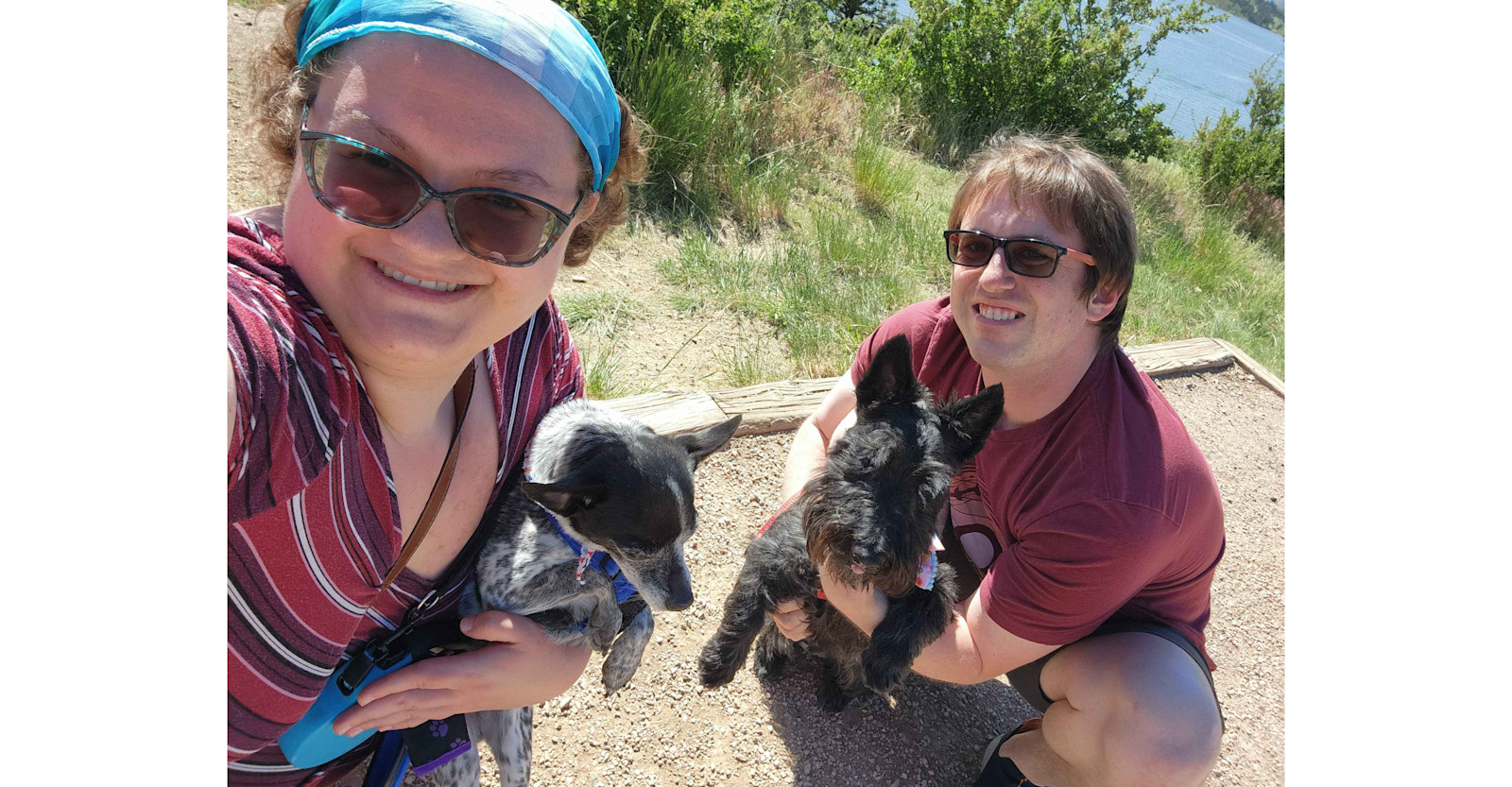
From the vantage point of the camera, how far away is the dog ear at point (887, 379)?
251cm

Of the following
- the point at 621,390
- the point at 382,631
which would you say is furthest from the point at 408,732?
the point at 621,390

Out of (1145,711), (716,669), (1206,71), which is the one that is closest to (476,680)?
(716,669)

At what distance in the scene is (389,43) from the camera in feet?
4.18

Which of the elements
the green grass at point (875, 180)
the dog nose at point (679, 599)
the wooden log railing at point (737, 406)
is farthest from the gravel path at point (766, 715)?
the green grass at point (875, 180)

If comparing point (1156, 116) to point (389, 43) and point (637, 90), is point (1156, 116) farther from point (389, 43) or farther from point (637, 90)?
point (389, 43)

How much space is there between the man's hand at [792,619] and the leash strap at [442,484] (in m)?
1.41

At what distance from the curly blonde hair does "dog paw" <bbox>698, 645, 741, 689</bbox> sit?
5.36ft

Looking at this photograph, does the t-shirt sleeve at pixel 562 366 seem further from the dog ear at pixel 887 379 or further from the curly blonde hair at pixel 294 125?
the dog ear at pixel 887 379

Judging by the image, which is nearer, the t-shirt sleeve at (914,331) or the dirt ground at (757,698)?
the dirt ground at (757,698)

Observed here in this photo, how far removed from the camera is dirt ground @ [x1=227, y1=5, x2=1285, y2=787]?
9.28 feet

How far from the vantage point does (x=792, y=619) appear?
9.50 ft

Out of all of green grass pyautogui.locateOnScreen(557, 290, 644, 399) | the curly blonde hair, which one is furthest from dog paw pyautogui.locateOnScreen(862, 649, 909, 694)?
green grass pyautogui.locateOnScreen(557, 290, 644, 399)

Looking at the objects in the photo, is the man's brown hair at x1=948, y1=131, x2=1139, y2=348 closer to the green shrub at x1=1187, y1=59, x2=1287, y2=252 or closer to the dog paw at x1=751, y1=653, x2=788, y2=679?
the dog paw at x1=751, y1=653, x2=788, y2=679

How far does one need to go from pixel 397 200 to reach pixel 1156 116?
43.1 ft
